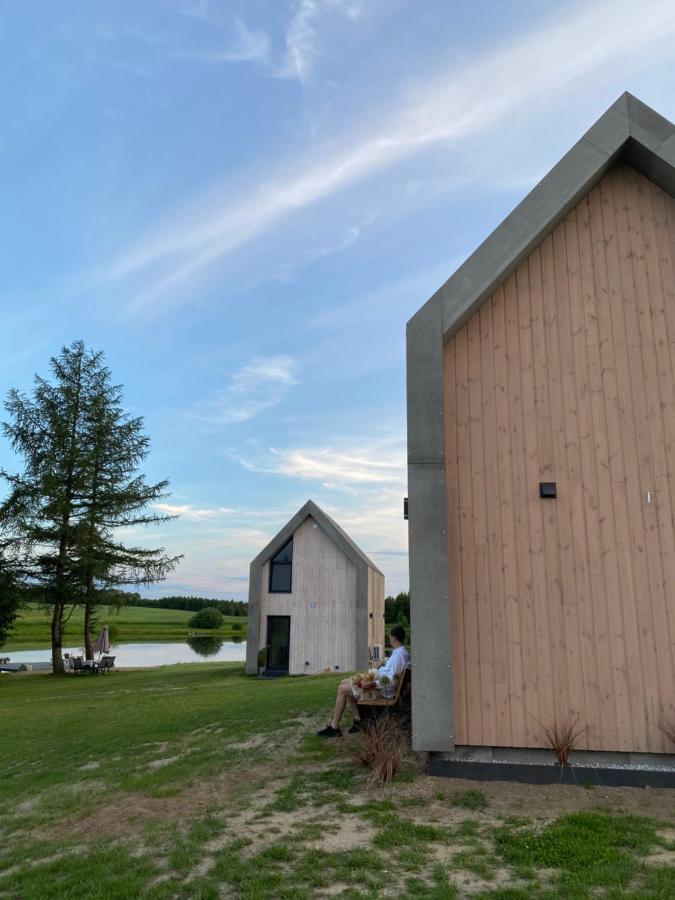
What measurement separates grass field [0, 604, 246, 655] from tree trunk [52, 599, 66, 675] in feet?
81.6

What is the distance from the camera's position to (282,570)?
2012 centimetres

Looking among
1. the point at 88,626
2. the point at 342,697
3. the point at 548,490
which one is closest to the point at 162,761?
the point at 342,697

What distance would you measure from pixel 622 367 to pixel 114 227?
13.3 m

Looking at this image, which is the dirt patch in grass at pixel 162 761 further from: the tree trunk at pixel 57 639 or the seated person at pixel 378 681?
the tree trunk at pixel 57 639

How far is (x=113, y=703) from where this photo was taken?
40.9 ft

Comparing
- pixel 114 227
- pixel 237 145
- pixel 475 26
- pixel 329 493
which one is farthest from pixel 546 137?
pixel 329 493

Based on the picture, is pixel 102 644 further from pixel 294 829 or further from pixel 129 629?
pixel 129 629

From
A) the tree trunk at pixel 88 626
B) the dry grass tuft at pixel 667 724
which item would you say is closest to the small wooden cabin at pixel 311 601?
the tree trunk at pixel 88 626

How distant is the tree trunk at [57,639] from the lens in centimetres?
2272

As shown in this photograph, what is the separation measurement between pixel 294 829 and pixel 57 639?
2175 centimetres

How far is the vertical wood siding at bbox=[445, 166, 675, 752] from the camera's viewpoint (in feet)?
18.6

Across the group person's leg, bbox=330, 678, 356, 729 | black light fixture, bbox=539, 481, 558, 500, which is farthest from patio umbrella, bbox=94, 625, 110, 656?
black light fixture, bbox=539, 481, 558, 500

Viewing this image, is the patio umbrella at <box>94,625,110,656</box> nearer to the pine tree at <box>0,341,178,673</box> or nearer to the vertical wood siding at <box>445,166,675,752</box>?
the pine tree at <box>0,341,178,673</box>

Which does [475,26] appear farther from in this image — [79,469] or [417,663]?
[79,469]
